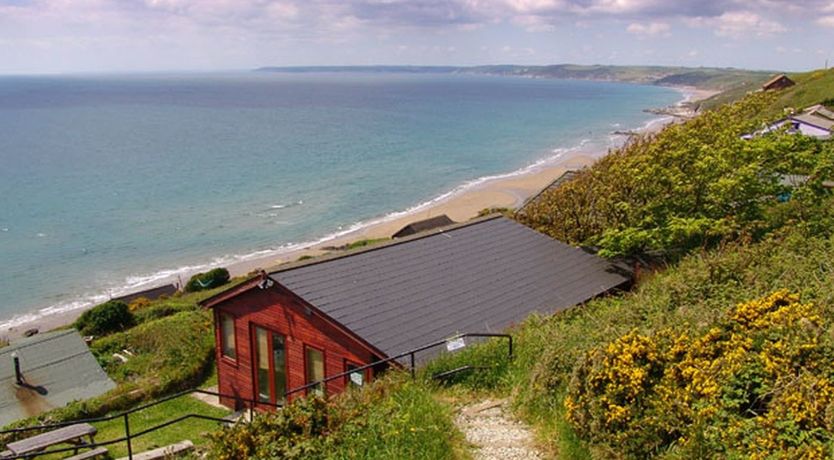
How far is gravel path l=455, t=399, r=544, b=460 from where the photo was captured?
8.32m

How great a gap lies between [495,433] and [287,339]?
732cm

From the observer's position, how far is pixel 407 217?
59.3m

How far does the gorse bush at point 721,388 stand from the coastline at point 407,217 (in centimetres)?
2692

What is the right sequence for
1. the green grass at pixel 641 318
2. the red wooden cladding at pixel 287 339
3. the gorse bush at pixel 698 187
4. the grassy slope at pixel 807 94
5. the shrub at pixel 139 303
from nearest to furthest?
the green grass at pixel 641 318
the red wooden cladding at pixel 287 339
the gorse bush at pixel 698 187
the shrub at pixel 139 303
the grassy slope at pixel 807 94

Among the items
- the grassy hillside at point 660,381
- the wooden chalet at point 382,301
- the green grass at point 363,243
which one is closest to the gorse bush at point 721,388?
the grassy hillside at point 660,381

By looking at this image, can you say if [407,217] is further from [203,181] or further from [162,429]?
[162,429]

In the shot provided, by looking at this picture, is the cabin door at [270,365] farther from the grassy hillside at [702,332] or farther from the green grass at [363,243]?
the green grass at [363,243]

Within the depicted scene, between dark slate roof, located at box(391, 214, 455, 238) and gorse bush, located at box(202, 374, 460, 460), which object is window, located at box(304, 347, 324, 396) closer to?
gorse bush, located at box(202, 374, 460, 460)

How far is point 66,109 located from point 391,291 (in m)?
197

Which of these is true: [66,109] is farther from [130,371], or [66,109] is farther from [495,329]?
[495,329]

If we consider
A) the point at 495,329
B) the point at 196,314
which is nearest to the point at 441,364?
the point at 495,329

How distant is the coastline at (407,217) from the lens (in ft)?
129

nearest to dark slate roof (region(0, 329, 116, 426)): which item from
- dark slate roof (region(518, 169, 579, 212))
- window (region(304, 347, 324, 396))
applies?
window (region(304, 347, 324, 396))

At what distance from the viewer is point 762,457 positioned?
6.05 m
